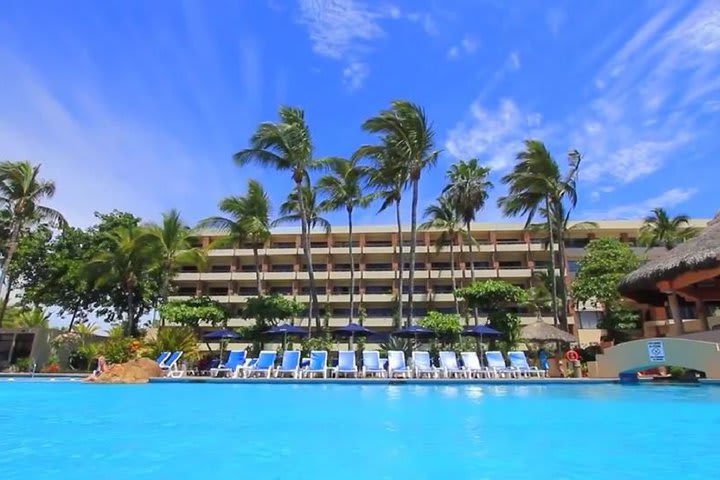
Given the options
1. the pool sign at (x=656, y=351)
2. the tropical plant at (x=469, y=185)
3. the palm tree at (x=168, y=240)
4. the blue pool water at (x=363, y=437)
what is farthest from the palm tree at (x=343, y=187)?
the blue pool water at (x=363, y=437)

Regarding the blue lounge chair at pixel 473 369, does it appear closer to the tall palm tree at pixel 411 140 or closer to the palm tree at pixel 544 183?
the tall palm tree at pixel 411 140

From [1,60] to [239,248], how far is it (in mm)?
27945

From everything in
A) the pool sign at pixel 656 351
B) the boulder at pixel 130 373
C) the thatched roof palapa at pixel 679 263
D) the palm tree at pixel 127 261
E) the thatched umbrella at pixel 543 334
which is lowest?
the boulder at pixel 130 373

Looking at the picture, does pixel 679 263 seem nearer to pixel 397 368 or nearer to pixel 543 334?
pixel 543 334

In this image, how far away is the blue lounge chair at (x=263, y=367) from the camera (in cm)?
1848

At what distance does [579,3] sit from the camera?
39.0 ft

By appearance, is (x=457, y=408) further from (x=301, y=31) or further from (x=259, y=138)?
(x=259, y=138)

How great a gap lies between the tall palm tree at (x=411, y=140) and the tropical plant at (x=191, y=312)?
376 inches

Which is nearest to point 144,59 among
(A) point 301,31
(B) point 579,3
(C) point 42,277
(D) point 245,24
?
(D) point 245,24

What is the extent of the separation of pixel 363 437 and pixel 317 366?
1216 centimetres

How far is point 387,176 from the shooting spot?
24469mm

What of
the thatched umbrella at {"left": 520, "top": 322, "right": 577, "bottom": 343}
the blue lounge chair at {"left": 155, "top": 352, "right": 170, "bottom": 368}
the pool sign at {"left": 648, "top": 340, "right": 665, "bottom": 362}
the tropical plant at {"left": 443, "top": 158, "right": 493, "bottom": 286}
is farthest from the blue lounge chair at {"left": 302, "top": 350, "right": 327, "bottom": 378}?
the tropical plant at {"left": 443, "top": 158, "right": 493, "bottom": 286}

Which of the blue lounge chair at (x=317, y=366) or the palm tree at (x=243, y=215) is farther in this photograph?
the palm tree at (x=243, y=215)

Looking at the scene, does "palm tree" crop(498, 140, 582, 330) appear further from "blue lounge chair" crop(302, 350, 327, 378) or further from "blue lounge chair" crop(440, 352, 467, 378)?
"blue lounge chair" crop(302, 350, 327, 378)
